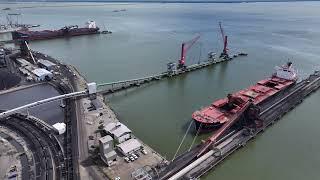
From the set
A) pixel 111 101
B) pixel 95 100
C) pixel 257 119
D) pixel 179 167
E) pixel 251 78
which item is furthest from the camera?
pixel 251 78

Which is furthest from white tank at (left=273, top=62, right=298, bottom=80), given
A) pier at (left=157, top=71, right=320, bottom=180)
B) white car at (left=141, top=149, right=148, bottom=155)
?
white car at (left=141, top=149, right=148, bottom=155)

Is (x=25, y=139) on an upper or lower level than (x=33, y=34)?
lower

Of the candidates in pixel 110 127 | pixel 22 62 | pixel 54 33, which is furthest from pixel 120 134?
pixel 54 33

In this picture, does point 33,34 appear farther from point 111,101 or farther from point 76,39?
point 111,101

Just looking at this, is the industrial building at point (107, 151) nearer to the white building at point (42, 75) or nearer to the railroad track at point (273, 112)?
the railroad track at point (273, 112)

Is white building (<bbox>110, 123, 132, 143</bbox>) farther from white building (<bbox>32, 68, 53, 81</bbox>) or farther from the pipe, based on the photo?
white building (<bbox>32, 68, 53, 81</bbox>)

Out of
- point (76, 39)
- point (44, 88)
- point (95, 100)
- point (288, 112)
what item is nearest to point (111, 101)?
point (95, 100)
